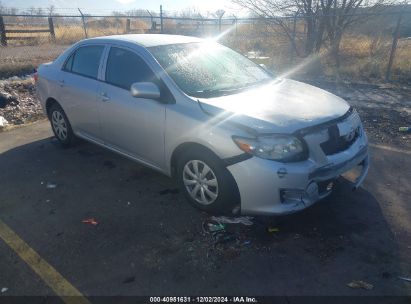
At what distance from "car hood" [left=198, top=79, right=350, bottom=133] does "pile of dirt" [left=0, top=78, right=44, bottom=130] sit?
17.1 feet

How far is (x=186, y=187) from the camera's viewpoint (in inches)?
152

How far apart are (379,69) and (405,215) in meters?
7.71

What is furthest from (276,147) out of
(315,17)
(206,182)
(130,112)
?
(315,17)

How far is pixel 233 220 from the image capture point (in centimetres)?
363

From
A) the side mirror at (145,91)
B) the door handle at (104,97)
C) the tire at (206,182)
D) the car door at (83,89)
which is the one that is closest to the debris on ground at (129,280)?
the tire at (206,182)

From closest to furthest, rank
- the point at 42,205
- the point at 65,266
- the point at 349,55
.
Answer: the point at 65,266 < the point at 42,205 < the point at 349,55

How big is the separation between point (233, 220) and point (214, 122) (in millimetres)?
1003

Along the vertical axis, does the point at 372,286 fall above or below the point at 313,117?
below

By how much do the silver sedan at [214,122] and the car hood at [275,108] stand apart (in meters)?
0.01

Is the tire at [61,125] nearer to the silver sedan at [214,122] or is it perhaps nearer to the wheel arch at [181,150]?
the silver sedan at [214,122]

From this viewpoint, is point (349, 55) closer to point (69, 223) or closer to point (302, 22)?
point (302, 22)

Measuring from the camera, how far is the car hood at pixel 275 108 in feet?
10.9

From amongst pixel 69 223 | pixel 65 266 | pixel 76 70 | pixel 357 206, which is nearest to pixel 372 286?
pixel 357 206

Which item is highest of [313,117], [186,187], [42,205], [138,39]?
[138,39]
